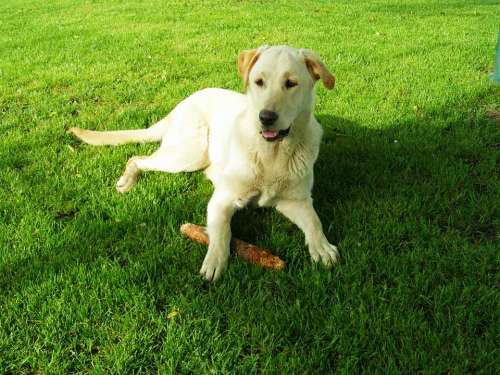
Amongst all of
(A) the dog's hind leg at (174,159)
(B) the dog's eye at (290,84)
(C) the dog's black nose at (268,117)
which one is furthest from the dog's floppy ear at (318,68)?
(A) the dog's hind leg at (174,159)

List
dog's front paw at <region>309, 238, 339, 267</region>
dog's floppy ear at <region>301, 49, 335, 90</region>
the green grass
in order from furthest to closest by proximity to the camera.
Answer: dog's floppy ear at <region>301, 49, 335, 90</region>
dog's front paw at <region>309, 238, 339, 267</region>
the green grass

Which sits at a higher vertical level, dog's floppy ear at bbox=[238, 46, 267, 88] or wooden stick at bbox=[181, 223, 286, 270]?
dog's floppy ear at bbox=[238, 46, 267, 88]

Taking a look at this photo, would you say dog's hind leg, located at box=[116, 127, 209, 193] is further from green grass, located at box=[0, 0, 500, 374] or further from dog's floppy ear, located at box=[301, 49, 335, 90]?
dog's floppy ear, located at box=[301, 49, 335, 90]

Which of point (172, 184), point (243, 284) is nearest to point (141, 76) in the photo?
point (172, 184)

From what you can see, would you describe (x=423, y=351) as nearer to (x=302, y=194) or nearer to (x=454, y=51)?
(x=302, y=194)

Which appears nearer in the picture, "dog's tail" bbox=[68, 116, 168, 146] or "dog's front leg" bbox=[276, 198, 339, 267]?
"dog's front leg" bbox=[276, 198, 339, 267]

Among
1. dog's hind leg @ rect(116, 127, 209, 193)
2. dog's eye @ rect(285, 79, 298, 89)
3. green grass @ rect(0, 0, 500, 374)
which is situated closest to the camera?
green grass @ rect(0, 0, 500, 374)

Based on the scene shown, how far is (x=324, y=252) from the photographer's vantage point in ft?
9.64

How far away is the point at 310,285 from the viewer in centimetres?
269

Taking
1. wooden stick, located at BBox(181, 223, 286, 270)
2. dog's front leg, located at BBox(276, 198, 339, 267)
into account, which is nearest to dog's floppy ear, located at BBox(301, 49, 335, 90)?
dog's front leg, located at BBox(276, 198, 339, 267)

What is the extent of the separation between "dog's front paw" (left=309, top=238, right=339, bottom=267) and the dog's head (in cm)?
77

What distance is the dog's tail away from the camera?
4402 mm

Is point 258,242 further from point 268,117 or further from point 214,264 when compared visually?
point 268,117

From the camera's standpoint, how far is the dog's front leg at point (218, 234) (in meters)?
2.78
